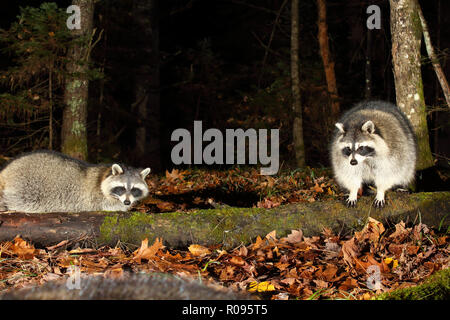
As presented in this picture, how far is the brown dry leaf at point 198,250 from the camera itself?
4.54m

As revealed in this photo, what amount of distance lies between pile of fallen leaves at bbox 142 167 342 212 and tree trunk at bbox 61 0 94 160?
1.85 meters

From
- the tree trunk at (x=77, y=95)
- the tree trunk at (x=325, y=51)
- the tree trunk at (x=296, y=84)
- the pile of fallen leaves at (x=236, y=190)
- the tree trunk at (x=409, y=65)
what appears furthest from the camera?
the tree trunk at (x=325, y=51)

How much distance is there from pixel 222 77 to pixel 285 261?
13.6m

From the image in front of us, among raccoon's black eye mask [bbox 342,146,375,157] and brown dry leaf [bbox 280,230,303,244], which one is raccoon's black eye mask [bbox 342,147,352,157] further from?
brown dry leaf [bbox 280,230,303,244]

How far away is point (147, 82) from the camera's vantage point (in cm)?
1438

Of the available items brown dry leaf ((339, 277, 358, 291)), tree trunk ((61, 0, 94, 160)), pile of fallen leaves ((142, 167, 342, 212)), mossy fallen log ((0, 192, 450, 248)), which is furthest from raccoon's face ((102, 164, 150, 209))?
brown dry leaf ((339, 277, 358, 291))

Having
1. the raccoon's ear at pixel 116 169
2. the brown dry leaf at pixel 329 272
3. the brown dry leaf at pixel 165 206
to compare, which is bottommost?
the brown dry leaf at pixel 329 272

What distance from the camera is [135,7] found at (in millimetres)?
14445

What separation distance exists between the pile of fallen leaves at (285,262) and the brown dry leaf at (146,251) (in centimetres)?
1

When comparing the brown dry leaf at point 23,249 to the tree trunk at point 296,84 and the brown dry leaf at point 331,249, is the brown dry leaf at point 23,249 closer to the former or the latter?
the brown dry leaf at point 331,249

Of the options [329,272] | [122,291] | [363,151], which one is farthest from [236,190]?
[122,291]

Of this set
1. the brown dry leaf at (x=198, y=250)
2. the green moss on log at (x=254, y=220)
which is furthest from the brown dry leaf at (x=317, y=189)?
the brown dry leaf at (x=198, y=250)

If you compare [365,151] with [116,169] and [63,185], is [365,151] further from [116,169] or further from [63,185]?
[63,185]
